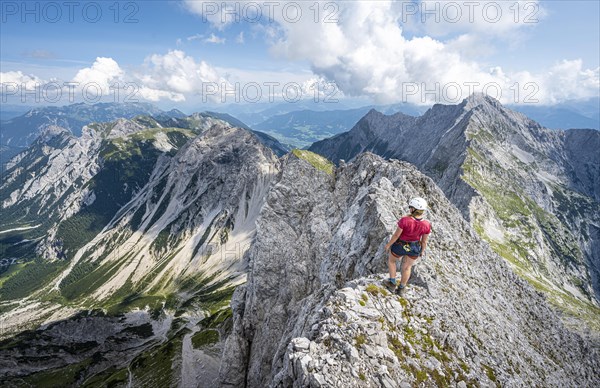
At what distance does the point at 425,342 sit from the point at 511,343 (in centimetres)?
1415

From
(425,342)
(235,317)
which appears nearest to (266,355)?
(235,317)

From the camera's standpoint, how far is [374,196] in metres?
39.3

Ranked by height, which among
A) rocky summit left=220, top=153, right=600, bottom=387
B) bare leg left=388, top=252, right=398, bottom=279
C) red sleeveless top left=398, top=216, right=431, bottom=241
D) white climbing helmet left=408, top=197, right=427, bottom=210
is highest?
white climbing helmet left=408, top=197, right=427, bottom=210

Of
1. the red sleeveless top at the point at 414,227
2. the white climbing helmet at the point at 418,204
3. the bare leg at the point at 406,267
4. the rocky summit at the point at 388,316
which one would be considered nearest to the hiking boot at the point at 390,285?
the rocky summit at the point at 388,316

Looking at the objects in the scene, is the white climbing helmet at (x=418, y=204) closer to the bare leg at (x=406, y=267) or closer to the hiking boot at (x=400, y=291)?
the bare leg at (x=406, y=267)

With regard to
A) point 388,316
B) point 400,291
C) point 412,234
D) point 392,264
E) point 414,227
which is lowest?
point 388,316

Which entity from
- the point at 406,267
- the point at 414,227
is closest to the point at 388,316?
the point at 406,267

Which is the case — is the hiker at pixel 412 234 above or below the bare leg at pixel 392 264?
above

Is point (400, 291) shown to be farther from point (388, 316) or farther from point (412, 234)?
point (412, 234)

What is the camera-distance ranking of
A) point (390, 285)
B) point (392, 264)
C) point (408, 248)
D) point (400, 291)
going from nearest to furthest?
point (408, 248) < point (392, 264) < point (400, 291) < point (390, 285)

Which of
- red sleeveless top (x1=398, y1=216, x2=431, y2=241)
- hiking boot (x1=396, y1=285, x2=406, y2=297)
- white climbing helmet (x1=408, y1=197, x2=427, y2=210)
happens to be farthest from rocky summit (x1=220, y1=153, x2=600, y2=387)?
white climbing helmet (x1=408, y1=197, x2=427, y2=210)

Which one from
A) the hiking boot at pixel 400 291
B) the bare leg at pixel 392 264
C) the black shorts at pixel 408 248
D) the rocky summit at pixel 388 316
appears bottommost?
the rocky summit at pixel 388 316

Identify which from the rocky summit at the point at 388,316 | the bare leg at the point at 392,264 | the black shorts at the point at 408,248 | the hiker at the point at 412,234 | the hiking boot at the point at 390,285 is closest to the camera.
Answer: the rocky summit at the point at 388,316

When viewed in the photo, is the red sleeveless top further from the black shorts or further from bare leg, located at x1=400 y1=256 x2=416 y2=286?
bare leg, located at x1=400 y1=256 x2=416 y2=286
